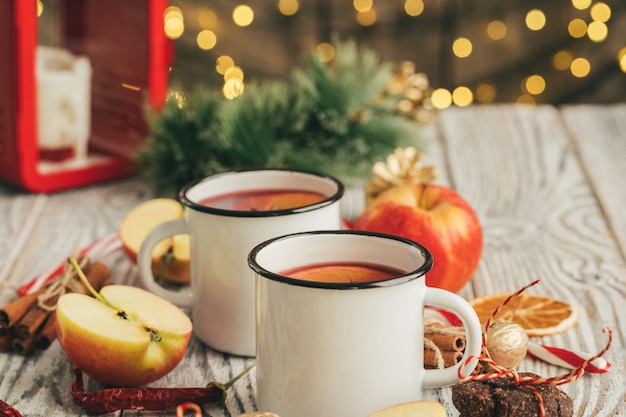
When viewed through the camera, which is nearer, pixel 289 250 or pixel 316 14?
pixel 289 250

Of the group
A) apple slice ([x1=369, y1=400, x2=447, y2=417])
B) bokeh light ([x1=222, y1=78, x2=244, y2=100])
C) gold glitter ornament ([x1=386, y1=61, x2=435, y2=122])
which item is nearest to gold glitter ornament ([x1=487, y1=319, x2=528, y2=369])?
apple slice ([x1=369, y1=400, x2=447, y2=417])

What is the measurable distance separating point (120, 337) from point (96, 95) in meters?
0.76

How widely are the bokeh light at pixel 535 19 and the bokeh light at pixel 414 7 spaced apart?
0.97ft

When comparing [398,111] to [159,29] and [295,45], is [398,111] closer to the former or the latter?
[159,29]

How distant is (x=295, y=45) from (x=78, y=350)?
192 cm

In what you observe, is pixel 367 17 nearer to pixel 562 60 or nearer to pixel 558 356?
pixel 562 60

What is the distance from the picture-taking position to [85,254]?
3.29 feet

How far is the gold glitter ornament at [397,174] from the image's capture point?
3.67 feet

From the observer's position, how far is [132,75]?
4.63 feet

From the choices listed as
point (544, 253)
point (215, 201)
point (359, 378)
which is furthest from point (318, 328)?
point (544, 253)

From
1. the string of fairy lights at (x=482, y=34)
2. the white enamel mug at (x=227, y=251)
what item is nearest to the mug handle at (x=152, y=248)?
the white enamel mug at (x=227, y=251)

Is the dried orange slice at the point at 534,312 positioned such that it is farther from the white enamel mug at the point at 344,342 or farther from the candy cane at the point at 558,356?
the white enamel mug at the point at 344,342

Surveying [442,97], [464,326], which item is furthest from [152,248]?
[442,97]

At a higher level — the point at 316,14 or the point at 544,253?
the point at 316,14
